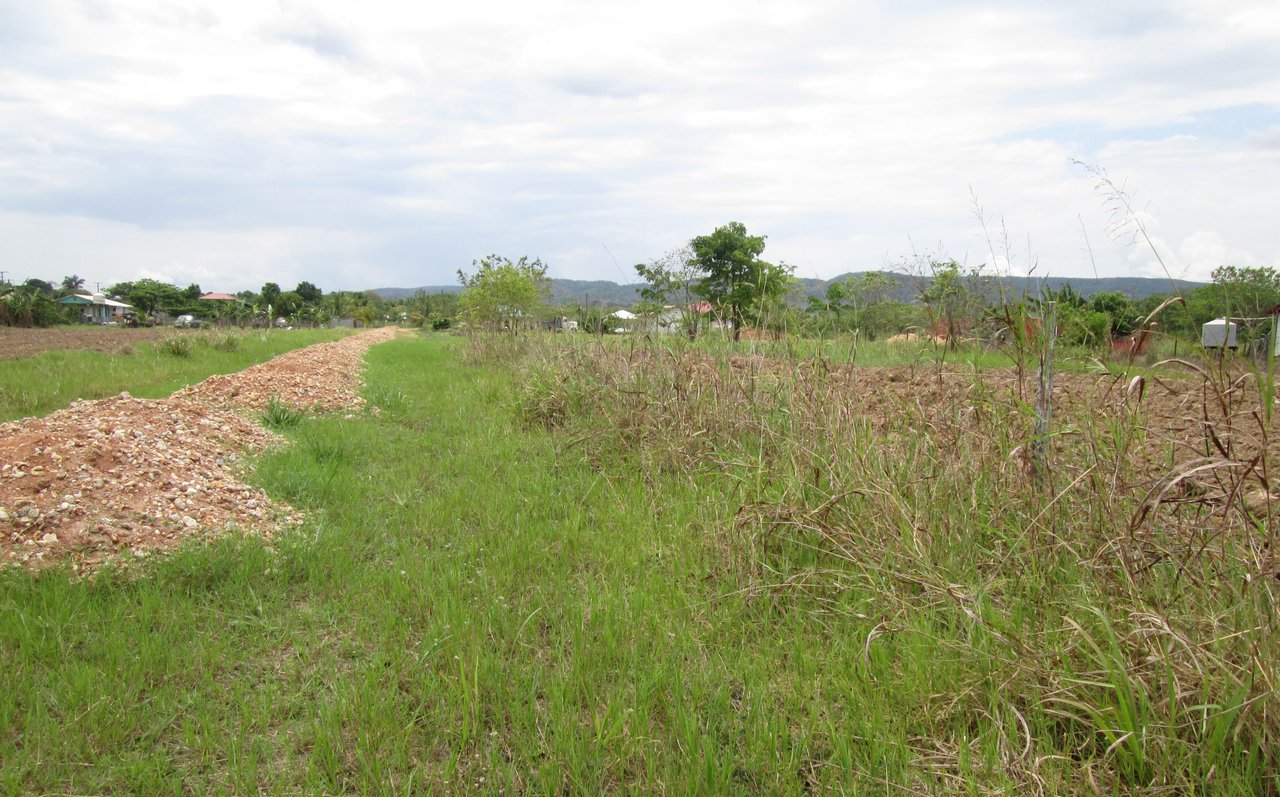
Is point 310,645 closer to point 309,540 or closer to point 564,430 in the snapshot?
point 309,540

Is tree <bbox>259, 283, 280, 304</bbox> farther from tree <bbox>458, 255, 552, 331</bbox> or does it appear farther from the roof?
tree <bbox>458, 255, 552, 331</bbox>

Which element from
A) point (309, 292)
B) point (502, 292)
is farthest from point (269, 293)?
point (502, 292)

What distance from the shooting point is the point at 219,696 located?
7.50 ft

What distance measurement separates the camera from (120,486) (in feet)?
11.5

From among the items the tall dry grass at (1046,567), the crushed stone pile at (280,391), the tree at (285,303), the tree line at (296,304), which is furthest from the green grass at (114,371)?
the tree at (285,303)

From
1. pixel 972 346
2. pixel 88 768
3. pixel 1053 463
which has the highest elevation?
pixel 972 346

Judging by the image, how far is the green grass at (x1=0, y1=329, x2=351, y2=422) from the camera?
7418 mm

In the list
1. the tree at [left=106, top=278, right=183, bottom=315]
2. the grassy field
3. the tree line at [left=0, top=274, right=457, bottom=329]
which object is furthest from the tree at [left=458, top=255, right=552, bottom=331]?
the tree at [left=106, top=278, right=183, bottom=315]

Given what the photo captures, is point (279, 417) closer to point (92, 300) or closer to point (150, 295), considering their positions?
point (92, 300)

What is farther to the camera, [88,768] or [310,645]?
[310,645]

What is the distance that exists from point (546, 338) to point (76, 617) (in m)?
8.47

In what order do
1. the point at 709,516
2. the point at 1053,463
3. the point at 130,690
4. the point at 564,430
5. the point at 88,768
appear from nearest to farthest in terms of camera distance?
the point at 88,768 < the point at 130,690 < the point at 1053,463 < the point at 709,516 < the point at 564,430

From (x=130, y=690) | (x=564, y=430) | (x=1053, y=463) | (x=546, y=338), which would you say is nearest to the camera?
(x=130, y=690)

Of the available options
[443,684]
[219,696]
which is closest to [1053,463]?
[443,684]
